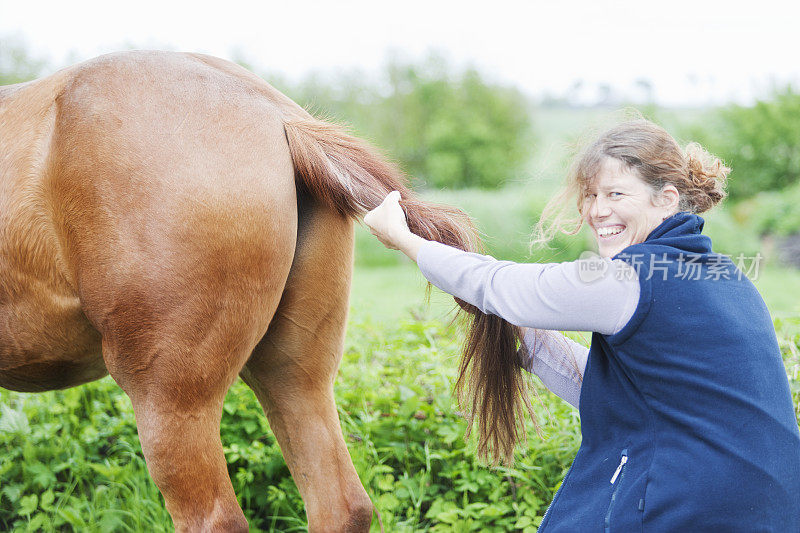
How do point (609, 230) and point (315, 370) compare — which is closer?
point (609, 230)

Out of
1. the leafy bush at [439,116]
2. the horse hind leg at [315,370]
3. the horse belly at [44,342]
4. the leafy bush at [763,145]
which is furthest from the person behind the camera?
the leafy bush at [439,116]

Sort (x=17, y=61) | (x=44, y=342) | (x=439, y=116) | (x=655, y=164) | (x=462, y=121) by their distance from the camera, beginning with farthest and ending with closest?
(x=439, y=116), (x=462, y=121), (x=17, y=61), (x=44, y=342), (x=655, y=164)

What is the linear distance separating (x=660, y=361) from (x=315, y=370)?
1071 mm

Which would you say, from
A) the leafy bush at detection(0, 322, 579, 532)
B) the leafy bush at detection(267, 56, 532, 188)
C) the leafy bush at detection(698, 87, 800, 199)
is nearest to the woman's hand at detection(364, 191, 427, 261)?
the leafy bush at detection(0, 322, 579, 532)

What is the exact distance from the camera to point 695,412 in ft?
5.16

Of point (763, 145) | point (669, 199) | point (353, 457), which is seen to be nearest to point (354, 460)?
point (353, 457)

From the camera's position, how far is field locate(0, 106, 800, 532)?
9.96 feet

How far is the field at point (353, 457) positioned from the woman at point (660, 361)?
0.99m

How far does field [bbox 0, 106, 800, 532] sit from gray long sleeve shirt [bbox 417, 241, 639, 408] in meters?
1.04

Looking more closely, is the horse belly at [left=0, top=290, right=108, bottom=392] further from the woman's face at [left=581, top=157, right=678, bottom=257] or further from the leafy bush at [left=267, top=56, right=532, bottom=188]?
the leafy bush at [left=267, top=56, right=532, bottom=188]

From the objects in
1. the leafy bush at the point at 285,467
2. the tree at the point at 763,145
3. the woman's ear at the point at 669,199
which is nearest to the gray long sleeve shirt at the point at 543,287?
the woman's ear at the point at 669,199

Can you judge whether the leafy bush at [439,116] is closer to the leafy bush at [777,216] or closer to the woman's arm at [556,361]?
the leafy bush at [777,216]

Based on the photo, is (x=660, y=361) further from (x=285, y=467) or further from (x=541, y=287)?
(x=285, y=467)

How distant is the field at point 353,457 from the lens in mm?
3035
